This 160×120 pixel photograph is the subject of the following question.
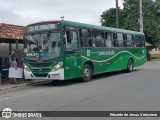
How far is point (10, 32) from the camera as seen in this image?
61.8 feet

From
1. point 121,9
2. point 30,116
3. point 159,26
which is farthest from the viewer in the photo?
point 121,9

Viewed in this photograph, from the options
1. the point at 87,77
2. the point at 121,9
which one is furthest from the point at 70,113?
the point at 121,9

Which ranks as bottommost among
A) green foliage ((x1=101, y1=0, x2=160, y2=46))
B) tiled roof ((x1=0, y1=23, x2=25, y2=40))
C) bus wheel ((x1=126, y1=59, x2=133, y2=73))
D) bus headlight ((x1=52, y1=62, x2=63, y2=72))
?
bus wheel ((x1=126, y1=59, x2=133, y2=73))

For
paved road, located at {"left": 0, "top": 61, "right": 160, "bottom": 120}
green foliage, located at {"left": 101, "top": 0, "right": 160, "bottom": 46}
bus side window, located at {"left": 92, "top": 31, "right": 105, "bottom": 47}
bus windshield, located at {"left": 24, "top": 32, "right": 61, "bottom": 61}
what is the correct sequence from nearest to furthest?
paved road, located at {"left": 0, "top": 61, "right": 160, "bottom": 120} → bus windshield, located at {"left": 24, "top": 32, "right": 61, "bottom": 61} → bus side window, located at {"left": 92, "top": 31, "right": 105, "bottom": 47} → green foliage, located at {"left": 101, "top": 0, "right": 160, "bottom": 46}

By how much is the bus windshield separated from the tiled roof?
2.18 metres

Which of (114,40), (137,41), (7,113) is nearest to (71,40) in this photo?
(114,40)

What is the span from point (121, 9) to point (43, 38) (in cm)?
4123

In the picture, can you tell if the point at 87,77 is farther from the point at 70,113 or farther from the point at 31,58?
the point at 70,113

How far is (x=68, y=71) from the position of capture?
15.5 meters

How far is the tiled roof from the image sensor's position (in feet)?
59.1

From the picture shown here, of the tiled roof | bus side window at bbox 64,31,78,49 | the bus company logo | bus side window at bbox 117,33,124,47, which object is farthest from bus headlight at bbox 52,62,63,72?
bus side window at bbox 117,33,124,47

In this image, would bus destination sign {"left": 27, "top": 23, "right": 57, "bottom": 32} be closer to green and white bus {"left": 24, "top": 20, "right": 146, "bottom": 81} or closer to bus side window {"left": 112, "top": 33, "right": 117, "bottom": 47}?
green and white bus {"left": 24, "top": 20, "right": 146, "bottom": 81}

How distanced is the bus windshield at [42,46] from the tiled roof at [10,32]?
2180 mm

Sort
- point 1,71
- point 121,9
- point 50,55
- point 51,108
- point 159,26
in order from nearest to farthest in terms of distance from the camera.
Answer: point 51,108 → point 50,55 → point 1,71 → point 159,26 → point 121,9
